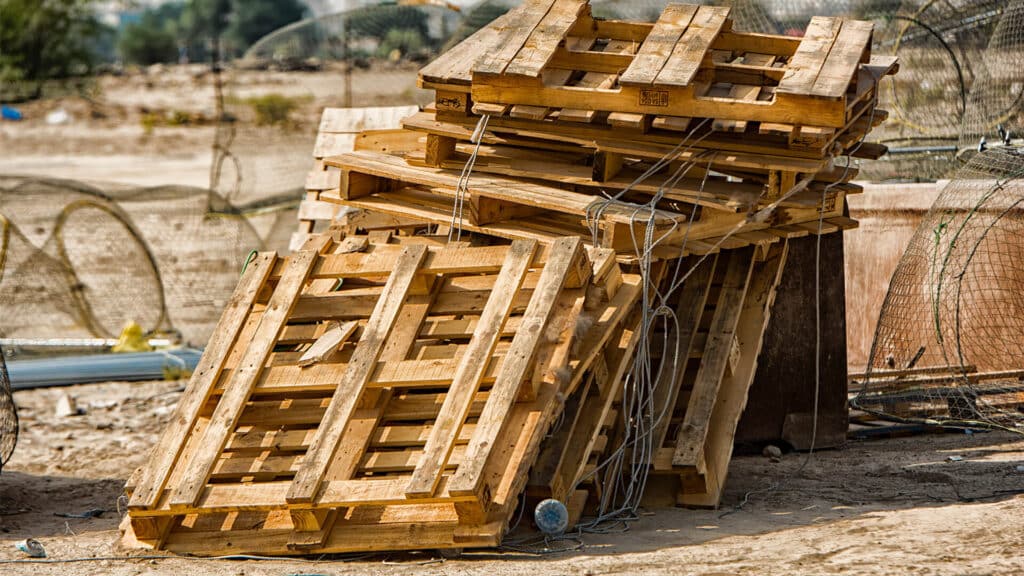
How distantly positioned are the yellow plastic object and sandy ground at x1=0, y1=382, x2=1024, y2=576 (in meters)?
1.83

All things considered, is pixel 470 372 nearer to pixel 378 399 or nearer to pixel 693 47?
pixel 378 399

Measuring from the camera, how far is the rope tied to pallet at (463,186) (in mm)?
6570

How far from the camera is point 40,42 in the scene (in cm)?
3291

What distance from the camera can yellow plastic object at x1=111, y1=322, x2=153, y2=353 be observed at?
34.0 feet

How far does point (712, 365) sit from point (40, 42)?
3030 centimetres

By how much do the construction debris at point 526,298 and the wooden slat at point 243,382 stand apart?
0.01 m

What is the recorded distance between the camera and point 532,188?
21.4 ft

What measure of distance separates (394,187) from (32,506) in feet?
8.82

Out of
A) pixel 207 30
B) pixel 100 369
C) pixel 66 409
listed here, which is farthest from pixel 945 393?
pixel 207 30

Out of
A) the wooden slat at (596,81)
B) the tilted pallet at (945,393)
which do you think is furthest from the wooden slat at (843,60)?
the tilted pallet at (945,393)

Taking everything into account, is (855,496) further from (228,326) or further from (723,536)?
(228,326)

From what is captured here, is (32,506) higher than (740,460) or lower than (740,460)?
lower

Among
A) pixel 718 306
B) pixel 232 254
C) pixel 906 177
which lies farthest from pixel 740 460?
pixel 232 254

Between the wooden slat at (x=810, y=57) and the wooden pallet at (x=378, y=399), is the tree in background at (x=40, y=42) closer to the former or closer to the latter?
the wooden pallet at (x=378, y=399)
